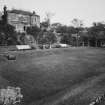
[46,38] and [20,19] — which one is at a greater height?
[20,19]

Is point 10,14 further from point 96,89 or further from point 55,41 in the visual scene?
point 96,89

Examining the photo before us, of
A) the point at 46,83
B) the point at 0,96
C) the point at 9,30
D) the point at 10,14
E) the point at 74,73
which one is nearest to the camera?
the point at 0,96

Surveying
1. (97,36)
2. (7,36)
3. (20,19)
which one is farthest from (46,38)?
(97,36)

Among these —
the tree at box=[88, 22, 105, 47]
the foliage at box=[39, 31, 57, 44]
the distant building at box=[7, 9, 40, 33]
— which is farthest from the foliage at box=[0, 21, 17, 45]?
the tree at box=[88, 22, 105, 47]

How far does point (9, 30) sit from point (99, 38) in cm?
4439

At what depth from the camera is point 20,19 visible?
244 feet

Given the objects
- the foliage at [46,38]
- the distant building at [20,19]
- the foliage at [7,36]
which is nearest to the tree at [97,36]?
the foliage at [46,38]

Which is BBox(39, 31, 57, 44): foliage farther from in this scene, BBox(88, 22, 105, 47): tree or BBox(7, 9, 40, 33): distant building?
BBox(88, 22, 105, 47): tree

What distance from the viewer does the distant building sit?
70.5 m

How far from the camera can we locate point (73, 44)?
79.2 metres

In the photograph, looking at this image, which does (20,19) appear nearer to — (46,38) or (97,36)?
(46,38)

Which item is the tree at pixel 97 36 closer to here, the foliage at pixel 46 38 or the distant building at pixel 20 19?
the foliage at pixel 46 38

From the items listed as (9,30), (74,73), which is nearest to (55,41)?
(9,30)

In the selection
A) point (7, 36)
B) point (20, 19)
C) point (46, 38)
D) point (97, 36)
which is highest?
point (20, 19)
